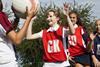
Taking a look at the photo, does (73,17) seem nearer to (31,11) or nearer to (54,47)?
(54,47)

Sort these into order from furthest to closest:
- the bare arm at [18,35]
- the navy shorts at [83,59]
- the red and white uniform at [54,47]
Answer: the navy shorts at [83,59] → the red and white uniform at [54,47] → the bare arm at [18,35]

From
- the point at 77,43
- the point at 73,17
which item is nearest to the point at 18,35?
the point at 73,17

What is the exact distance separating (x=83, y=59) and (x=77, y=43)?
1.90ft

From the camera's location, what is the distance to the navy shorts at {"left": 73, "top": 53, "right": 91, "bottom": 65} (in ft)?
44.4

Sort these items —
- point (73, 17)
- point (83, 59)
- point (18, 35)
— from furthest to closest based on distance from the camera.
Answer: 1. point (83, 59)
2. point (73, 17)
3. point (18, 35)

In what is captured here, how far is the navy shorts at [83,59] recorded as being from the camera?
13541mm

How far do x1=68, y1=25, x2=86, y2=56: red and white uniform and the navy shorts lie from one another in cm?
22

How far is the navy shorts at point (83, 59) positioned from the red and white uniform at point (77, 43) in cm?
22

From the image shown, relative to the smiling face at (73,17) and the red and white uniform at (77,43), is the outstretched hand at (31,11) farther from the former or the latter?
the red and white uniform at (77,43)

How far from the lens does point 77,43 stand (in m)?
13.3

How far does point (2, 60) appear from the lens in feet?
21.9

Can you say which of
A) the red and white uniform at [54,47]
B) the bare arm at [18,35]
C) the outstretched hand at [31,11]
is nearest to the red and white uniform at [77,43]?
the red and white uniform at [54,47]

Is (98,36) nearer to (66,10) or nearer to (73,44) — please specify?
(73,44)

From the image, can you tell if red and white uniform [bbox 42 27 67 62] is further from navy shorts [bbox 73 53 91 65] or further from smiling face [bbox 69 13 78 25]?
navy shorts [bbox 73 53 91 65]
